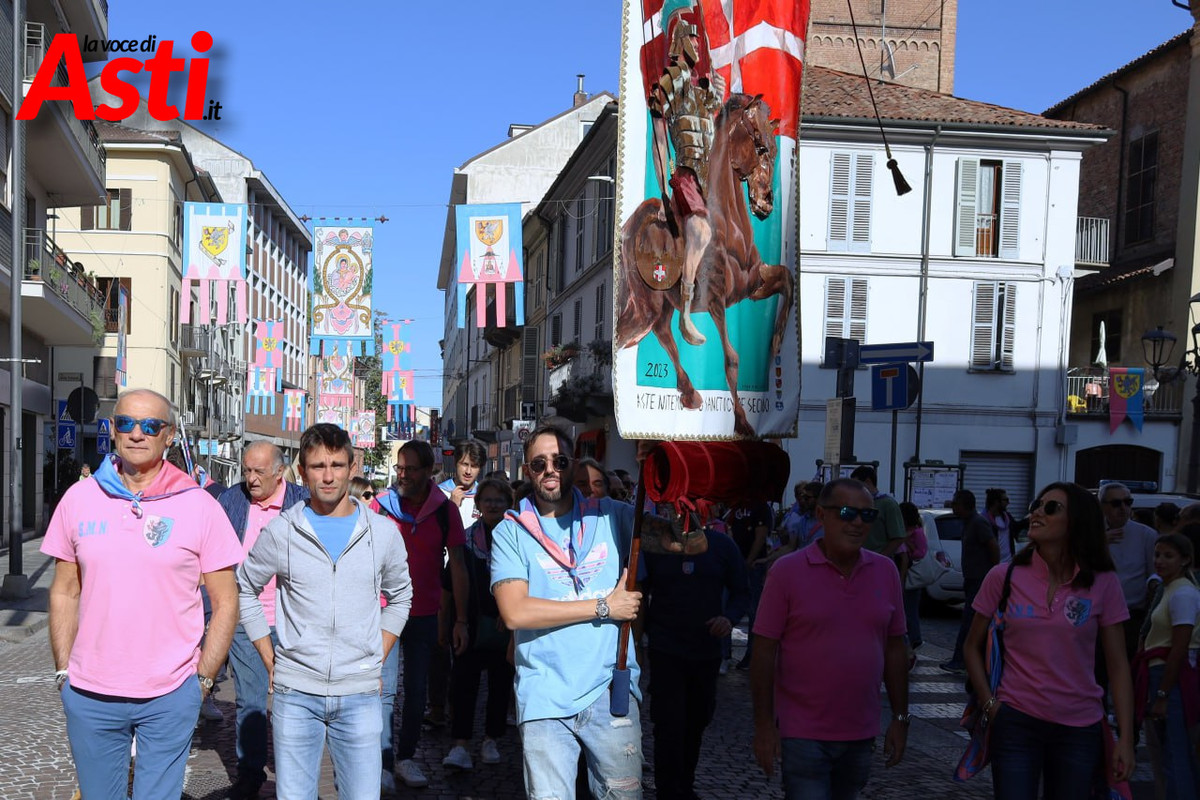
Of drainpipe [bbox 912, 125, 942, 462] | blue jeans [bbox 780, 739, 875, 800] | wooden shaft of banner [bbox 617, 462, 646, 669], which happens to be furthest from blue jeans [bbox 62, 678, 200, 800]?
drainpipe [bbox 912, 125, 942, 462]

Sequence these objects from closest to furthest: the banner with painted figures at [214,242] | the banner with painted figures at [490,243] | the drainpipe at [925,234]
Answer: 1. the banner with painted figures at [490,243]
2. the banner with painted figures at [214,242]
3. the drainpipe at [925,234]

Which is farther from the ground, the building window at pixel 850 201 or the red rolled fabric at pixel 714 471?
the building window at pixel 850 201

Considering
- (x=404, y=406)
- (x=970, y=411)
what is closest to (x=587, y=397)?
(x=970, y=411)

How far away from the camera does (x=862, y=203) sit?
94.8ft

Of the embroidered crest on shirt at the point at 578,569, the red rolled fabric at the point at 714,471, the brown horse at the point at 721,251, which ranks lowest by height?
the embroidered crest on shirt at the point at 578,569

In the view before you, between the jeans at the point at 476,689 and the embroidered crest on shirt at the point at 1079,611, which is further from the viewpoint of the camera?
the jeans at the point at 476,689

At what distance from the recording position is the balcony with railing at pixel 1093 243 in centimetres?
3362

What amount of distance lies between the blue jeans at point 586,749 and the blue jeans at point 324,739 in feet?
2.20

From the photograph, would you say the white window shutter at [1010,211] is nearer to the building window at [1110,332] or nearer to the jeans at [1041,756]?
the building window at [1110,332]

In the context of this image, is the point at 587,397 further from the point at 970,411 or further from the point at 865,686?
the point at 865,686

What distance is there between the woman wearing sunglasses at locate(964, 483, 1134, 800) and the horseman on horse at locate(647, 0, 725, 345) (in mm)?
1615

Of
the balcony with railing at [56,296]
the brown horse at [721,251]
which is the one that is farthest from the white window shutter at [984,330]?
the brown horse at [721,251]

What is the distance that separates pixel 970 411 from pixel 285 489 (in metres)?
24.5

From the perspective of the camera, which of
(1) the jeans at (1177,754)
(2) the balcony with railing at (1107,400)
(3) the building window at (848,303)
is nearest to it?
(1) the jeans at (1177,754)
